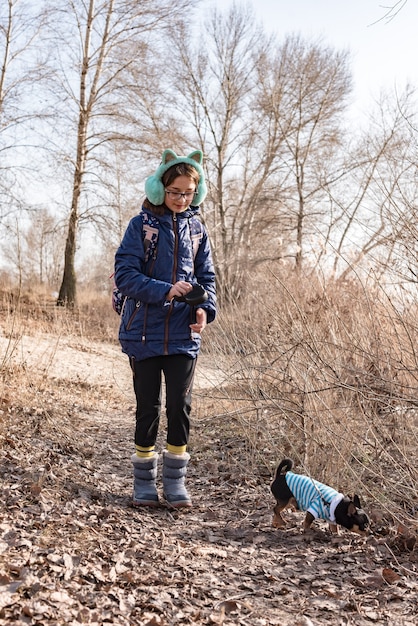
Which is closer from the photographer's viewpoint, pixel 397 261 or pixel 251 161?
pixel 397 261

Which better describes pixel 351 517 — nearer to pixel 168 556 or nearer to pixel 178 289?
pixel 168 556

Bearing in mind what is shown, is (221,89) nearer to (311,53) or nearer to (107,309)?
(311,53)

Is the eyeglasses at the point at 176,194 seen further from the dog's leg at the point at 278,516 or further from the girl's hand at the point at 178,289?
the dog's leg at the point at 278,516

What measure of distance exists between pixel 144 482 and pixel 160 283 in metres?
1.23

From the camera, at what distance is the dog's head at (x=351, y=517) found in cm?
327

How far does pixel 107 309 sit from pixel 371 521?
14.4m

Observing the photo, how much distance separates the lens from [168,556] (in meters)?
2.93

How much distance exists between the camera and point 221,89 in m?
21.3

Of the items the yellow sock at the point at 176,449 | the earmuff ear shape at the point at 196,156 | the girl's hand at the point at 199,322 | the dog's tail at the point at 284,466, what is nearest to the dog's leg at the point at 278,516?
the dog's tail at the point at 284,466

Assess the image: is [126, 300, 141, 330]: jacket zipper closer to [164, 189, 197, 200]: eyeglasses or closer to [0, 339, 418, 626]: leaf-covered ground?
[164, 189, 197, 200]: eyeglasses

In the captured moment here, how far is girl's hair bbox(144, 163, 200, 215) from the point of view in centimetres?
351

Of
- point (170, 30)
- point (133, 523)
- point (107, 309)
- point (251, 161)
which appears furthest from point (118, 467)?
point (251, 161)

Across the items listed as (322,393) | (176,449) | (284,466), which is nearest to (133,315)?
(176,449)

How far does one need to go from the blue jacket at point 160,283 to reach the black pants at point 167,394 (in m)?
0.08
